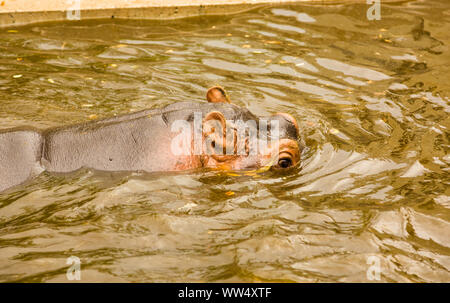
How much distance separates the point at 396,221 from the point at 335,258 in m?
0.85

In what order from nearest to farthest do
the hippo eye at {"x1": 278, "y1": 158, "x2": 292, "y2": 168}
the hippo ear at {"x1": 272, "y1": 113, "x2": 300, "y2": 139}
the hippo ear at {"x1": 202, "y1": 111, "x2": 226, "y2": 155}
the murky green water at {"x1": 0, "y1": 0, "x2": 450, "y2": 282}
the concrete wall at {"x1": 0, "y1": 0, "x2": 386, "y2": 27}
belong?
1. the murky green water at {"x1": 0, "y1": 0, "x2": 450, "y2": 282}
2. the hippo ear at {"x1": 202, "y1": 111, "x2": 226, "y2": 155}
3. the hippo eye at {"x1": 278, "y1": 158, "x2": 292, "y2": 168}
4. the hippo ear at {"x1": 272, "y1": 113, "x2": 300, "y2": 139}
5. the concrete wall at {"x1": 0, "y1": 0, "x2": 386, "y2": 27}

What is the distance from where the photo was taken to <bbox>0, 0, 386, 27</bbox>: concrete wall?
32.8ft

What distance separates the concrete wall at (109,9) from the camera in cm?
999

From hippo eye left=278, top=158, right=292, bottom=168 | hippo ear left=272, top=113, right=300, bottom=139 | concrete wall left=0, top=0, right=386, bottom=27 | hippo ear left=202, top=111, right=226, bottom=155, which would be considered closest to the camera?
hippo ear left=202, top=111, right=226, bottom=155

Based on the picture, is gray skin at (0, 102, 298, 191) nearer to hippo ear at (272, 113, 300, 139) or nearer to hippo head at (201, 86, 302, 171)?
hippo head at (201, 86, 302, 171)

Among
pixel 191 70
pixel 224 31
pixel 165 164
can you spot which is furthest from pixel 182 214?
pixel 224 31

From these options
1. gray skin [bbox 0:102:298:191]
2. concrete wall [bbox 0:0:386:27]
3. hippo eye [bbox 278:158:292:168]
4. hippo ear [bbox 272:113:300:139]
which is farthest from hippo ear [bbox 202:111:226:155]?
concrete wall [bbox 0:0:386:27]

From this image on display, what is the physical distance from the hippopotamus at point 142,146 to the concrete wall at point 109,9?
5.49 meters

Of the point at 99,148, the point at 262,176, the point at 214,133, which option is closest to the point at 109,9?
the point at 99,148

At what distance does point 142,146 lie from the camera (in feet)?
16.5

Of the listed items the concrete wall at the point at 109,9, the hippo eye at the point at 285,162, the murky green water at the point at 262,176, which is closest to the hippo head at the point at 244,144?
the hippo eye at the point at 285,162

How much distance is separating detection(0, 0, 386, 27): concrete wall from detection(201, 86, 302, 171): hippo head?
5.66 metres

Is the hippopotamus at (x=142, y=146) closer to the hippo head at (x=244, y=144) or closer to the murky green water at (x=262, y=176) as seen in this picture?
the hippo head at (x=244, y=144)

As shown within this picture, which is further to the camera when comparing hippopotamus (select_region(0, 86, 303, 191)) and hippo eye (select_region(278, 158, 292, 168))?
hippo eye (select_region(278, 158, 292, 168))
